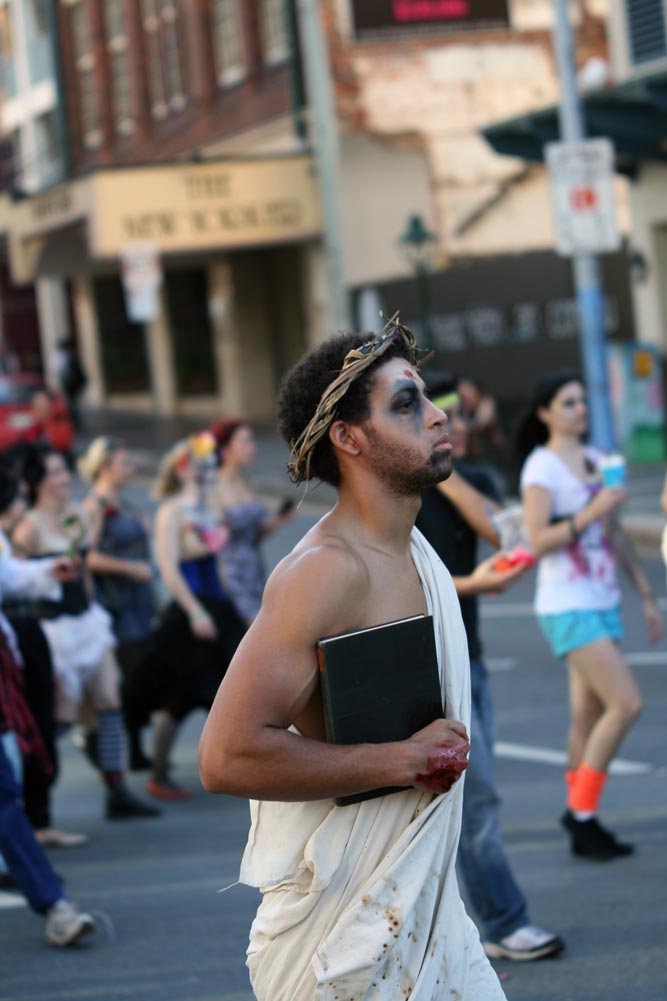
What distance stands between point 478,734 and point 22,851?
171cm

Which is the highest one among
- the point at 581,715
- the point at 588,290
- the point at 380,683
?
the point at 588,290

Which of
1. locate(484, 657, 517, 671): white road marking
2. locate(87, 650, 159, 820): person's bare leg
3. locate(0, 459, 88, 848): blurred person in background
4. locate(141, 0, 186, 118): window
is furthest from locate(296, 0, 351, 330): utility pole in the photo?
locate(0, 459, 88, 848): blurred person in background

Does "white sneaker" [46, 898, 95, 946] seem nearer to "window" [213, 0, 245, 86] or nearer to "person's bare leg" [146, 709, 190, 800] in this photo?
"person's bare leg" [146, 709, 190, 800]

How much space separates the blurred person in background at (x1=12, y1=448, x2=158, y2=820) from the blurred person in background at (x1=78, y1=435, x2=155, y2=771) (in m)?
0.73

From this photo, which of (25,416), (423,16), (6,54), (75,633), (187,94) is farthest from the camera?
(6,54)

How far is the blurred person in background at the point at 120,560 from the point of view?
363 inches

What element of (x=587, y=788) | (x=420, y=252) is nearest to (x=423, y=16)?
(x=420, y=252)

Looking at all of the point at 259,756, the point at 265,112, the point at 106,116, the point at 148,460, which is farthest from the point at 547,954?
the point at 106,116

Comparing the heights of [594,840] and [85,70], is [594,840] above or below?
below

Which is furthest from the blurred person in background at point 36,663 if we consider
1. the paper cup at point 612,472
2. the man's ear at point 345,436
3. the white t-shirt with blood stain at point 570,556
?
the man's ear at point 345,436

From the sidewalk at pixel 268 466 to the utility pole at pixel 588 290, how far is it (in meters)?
1.03

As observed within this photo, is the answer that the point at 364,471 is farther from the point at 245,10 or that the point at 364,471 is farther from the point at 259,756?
the point at 245,10

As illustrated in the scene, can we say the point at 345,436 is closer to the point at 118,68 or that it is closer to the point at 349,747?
the point at 349,747

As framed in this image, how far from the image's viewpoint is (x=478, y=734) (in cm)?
551
